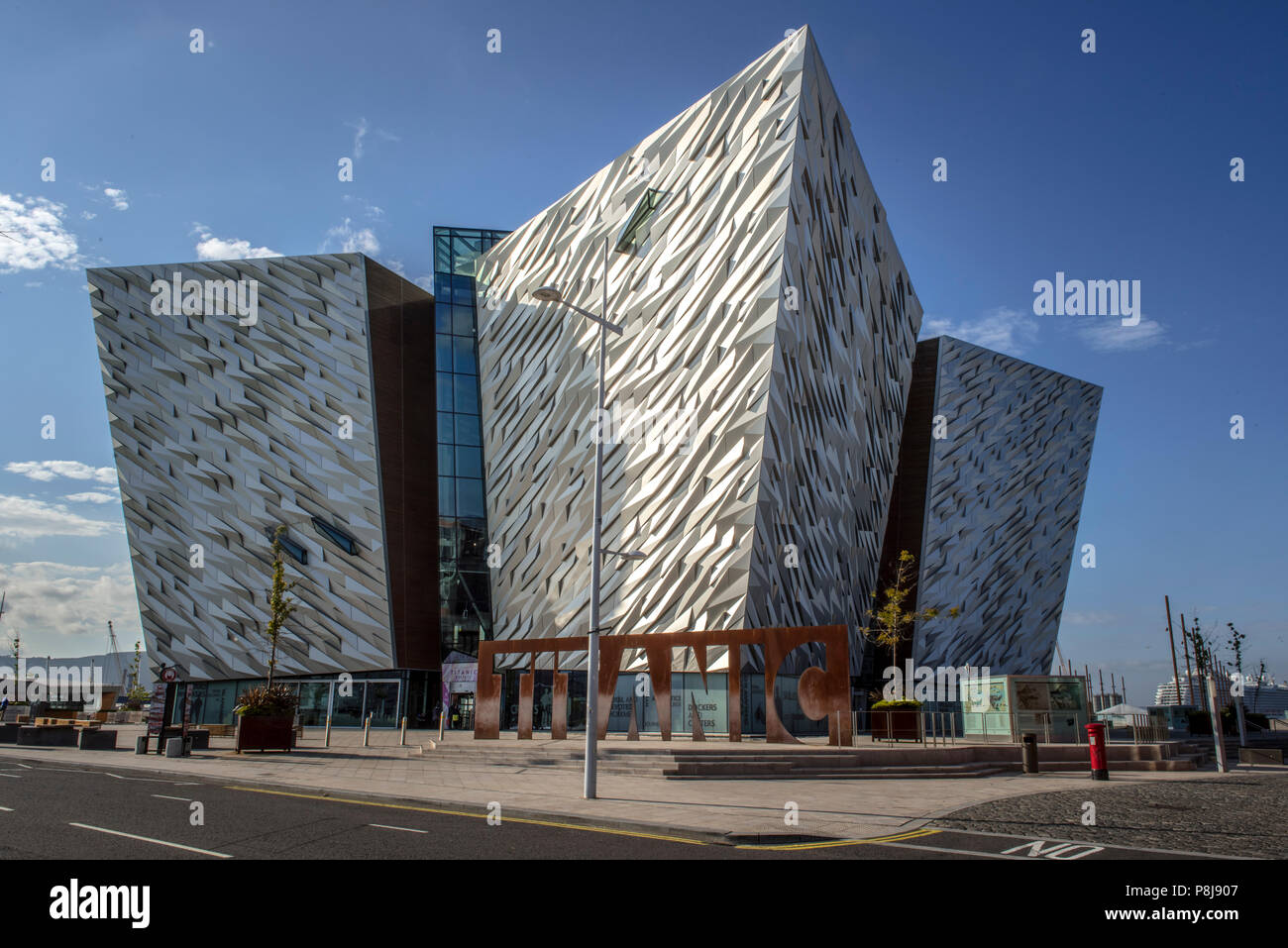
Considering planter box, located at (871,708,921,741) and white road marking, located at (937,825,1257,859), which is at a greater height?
white road marking, located at (937,825,1257,859)

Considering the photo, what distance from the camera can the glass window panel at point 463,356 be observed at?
161 feet

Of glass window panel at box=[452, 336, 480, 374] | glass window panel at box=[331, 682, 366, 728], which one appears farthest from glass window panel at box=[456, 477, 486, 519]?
glass window panel at box=[331, 682, 366, 728]

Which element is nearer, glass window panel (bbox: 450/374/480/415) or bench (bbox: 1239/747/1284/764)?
bench (bbox: 1239/747/1284/764)

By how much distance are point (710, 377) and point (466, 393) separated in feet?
60.9

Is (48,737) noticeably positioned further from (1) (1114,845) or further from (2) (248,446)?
(1) (1114,845)


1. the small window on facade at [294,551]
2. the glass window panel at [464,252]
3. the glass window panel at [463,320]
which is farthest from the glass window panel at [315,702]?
the glass window panel at [464,252]

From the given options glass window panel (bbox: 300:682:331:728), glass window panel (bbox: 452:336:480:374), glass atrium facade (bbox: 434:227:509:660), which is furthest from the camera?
glass window panel (bbox: 452:336:480:374)

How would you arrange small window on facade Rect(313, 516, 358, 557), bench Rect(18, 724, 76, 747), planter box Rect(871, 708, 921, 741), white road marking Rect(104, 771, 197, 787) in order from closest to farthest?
white road marking Rect(104, 771, 197, 787) < planter box Rect(871, 708, 921, 741) < bench Rect(18, 724, 76, 747) < small window on facade Rect(313, 516, 358, 557)

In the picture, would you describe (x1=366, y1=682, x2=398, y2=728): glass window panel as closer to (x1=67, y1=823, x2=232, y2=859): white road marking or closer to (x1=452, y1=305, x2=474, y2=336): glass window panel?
(x1=452, y1=305, x2=474, y2=336): glass window panel

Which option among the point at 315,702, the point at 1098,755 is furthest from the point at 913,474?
the point at 315,702

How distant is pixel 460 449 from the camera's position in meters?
47.8

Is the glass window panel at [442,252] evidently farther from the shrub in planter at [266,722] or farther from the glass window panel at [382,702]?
the shrub in planter at [266,722]

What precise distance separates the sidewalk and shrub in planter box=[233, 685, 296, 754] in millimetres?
646

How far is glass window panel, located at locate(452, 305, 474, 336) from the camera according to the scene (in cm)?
4950
